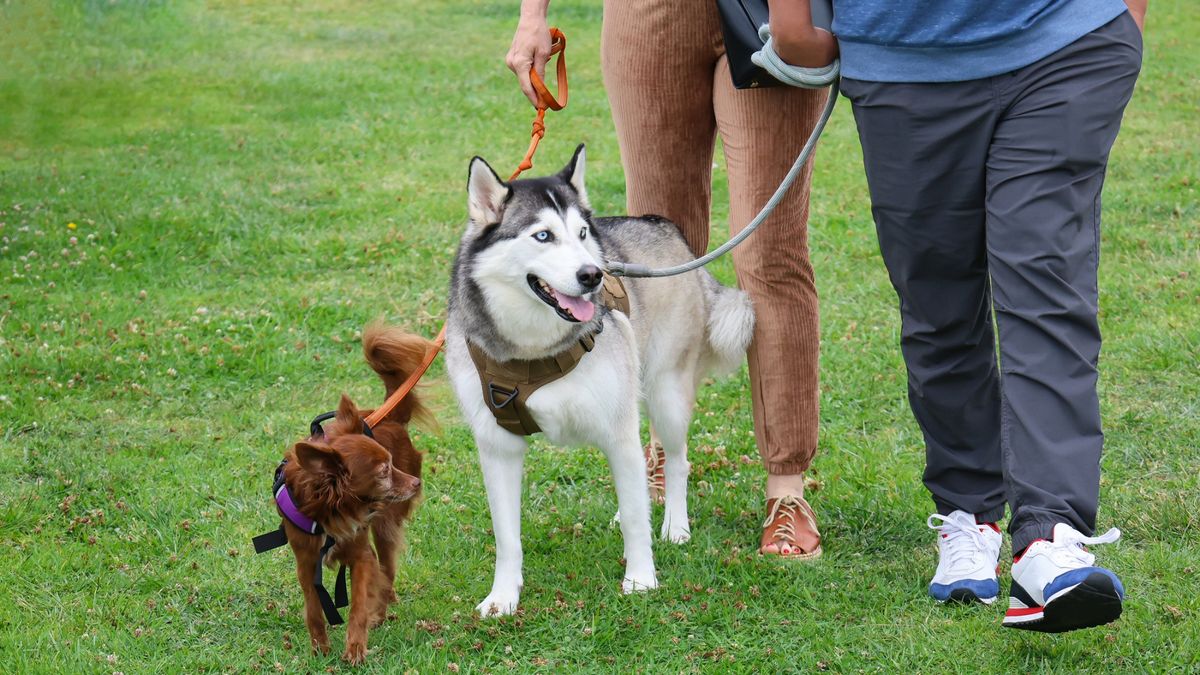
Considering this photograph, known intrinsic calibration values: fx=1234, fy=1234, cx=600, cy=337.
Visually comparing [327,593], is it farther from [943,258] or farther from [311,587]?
[943,258]

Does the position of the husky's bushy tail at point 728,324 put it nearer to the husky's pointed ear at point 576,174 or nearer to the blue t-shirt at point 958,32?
the husky's pointed ear at point 576,174

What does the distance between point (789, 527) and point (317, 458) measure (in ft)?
5.46

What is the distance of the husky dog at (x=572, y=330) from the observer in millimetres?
3645

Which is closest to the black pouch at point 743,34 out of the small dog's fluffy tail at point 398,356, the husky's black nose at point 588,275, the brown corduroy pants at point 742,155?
the brown corduroy pants at point 742,155

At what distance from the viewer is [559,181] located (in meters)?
3.85

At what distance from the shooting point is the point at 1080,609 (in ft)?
9.18

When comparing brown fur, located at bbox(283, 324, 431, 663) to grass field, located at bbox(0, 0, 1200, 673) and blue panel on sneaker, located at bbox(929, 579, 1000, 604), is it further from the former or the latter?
blue panel on sneaker, located at bbox(929, 579, 1000, 604)

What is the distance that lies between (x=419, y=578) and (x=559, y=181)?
55.6 inches

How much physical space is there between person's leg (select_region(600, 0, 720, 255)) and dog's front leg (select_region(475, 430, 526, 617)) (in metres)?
1.14

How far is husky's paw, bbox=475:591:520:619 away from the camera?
3.85 m

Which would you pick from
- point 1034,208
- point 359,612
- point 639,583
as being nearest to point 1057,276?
point 1034,208

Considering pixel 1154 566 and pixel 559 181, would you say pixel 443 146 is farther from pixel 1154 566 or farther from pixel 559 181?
pixel 1154 566

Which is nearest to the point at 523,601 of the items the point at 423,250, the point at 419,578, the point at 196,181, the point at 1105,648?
the point at 419,578

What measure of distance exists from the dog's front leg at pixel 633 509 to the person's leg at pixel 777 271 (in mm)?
482
